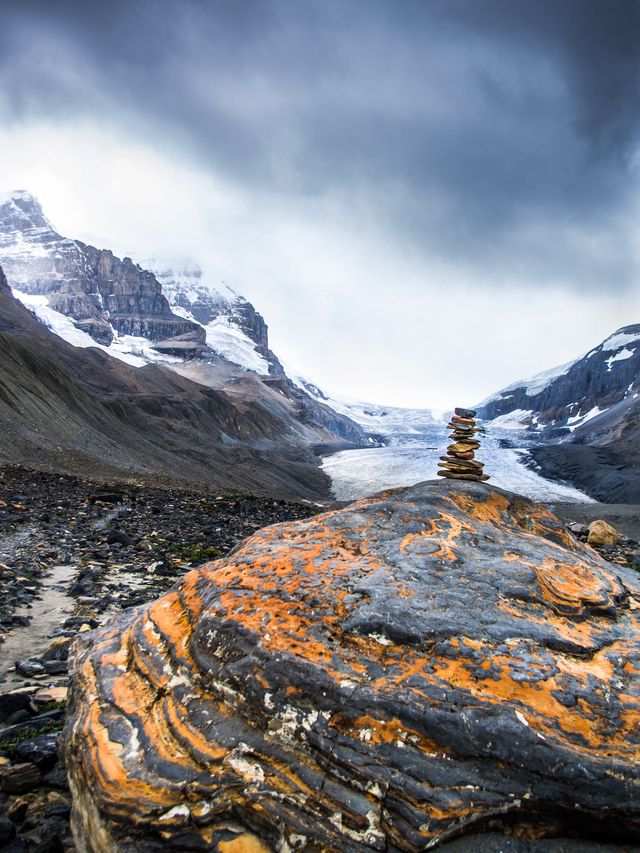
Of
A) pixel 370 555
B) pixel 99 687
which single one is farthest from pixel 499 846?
pixel 99 687

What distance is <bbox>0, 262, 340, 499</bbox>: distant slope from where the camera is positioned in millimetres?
37219

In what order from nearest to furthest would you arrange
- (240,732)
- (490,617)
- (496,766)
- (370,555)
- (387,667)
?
(496,766) → (240,732) → (387,667) → (490,617) → (370,555)

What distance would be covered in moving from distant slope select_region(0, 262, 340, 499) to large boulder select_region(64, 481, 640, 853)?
3075 cm

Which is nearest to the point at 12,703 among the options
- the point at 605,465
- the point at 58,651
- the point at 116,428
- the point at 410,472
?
the point at 58,651

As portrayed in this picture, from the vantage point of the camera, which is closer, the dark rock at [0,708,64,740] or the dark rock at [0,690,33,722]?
the dark rock at [0,708,64,740]

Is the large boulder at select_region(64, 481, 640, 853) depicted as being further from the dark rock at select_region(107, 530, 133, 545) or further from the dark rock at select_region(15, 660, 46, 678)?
the dark rock at select_region(107, 530, 133, 545)

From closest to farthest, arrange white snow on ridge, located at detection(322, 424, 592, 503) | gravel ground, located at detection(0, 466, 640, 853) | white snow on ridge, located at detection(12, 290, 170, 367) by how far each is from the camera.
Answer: gravel ground, located at detection(0, 466, 640, 853), white snow on ridge, located at detection(322, 424, 592, 503), white snow on ridge, located at detection(12, 290, 170, 367)

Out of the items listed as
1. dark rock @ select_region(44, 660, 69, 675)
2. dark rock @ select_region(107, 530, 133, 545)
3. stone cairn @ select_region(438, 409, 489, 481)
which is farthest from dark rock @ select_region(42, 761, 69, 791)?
dark rock @ select_region(107, 530, 133, 545)

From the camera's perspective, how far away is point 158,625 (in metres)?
4.82

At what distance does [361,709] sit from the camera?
3.40 m

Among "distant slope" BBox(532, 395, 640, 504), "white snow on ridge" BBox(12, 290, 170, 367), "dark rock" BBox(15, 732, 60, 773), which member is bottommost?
"dark rock" BBox(15, 732, 60, 773)

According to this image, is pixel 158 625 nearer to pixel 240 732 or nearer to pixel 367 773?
pixel 240 732

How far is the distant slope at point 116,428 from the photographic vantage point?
37.2m

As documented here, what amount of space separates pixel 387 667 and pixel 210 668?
1.44 metres
